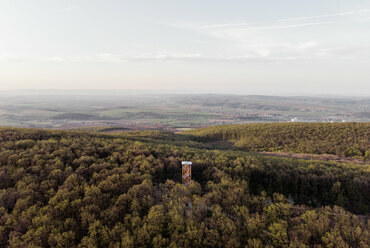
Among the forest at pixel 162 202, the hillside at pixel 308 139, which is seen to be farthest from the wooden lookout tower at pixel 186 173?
the hillside at pixel 308 139

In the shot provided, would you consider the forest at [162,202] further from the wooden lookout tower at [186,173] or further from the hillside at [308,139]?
the hillside at [308,139]

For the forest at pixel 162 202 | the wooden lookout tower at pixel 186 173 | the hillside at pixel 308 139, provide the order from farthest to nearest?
the hillside at pixel 308 139 < the wooden lookout tower at pixel 186 173 < the forest at pixel 162 202

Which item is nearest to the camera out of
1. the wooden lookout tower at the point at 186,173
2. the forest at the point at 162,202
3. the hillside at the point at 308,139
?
the forest at the point at 162,202

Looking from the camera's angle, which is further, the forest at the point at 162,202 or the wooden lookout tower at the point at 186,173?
the wooden lookout tower at the point at 186,173

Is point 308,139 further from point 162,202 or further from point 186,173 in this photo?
point 162,202

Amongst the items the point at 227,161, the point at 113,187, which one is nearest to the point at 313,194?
the point at 227,161

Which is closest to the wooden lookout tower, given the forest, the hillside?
the forest

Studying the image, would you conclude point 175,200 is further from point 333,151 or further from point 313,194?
point 333,151
